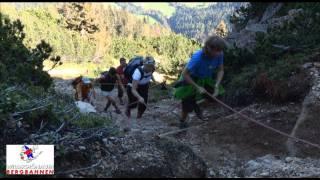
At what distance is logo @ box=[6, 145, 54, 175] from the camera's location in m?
5.44

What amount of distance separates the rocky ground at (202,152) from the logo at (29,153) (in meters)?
0.29

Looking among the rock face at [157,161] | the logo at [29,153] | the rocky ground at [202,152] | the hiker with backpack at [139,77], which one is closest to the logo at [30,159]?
the logo at [29,153]

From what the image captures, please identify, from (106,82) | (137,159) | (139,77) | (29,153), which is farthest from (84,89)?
(29,153)

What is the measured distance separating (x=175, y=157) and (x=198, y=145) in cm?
106

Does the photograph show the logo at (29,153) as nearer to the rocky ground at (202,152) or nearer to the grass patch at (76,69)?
the rocky ground at (202,152)

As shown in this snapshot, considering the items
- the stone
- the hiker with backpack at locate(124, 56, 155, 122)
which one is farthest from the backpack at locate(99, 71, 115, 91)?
the stone

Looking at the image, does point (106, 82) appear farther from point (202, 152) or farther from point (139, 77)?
point (202, 152)

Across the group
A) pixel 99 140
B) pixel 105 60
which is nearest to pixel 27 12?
pixel 105 60

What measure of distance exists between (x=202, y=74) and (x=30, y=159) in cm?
295

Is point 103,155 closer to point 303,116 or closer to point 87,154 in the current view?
point 87,154

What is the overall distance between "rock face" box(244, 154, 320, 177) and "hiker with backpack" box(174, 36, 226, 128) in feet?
3.97

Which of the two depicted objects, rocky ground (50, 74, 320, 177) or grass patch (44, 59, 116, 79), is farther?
grass patch (44, 59, 116, 79)

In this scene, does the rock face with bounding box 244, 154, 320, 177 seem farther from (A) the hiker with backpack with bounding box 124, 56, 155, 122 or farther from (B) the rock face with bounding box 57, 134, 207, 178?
(A) the hiker with backpack with bounding box 124, 56, 155, 122

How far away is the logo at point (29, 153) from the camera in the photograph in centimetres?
564
